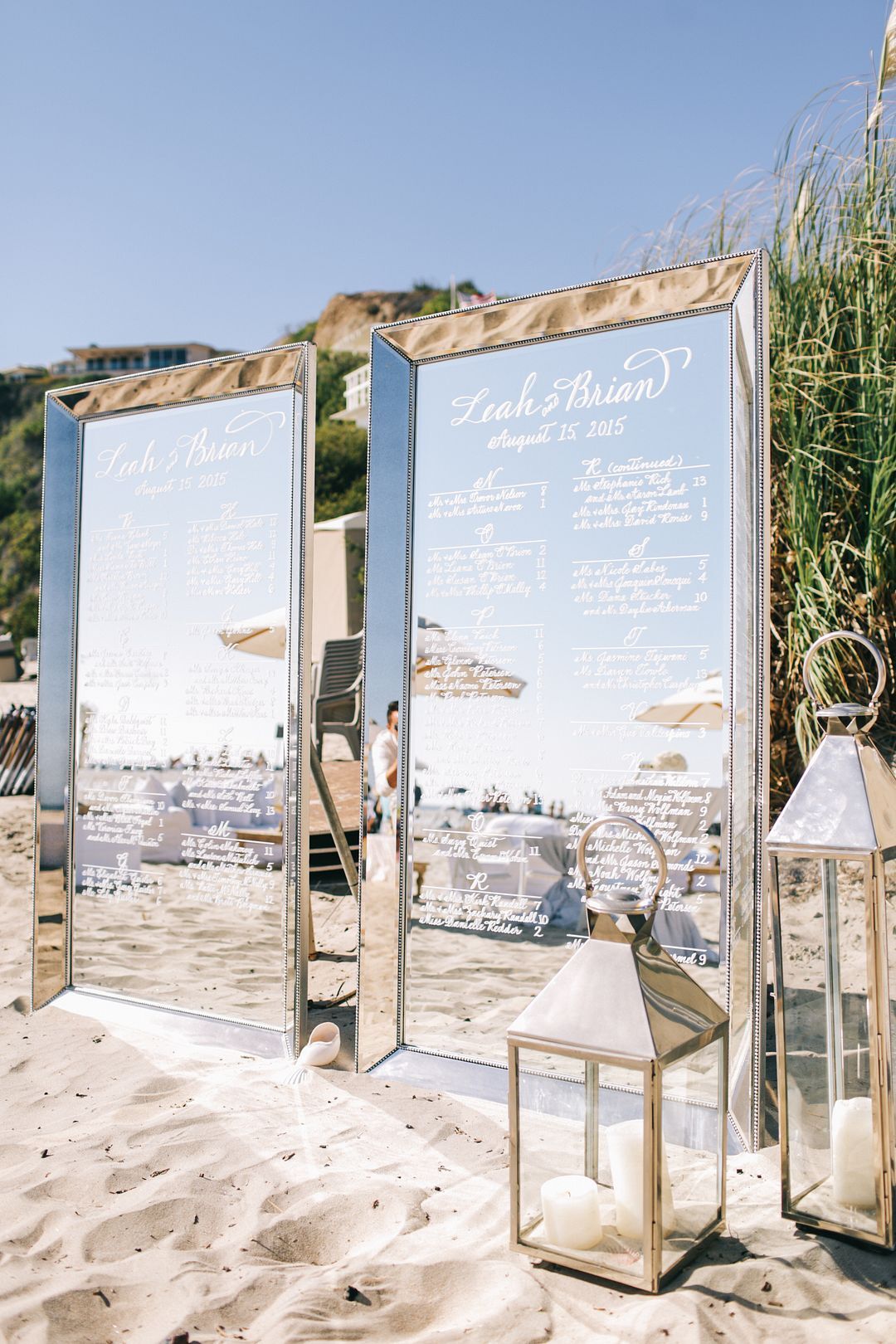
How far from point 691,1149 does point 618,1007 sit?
38 centimetres

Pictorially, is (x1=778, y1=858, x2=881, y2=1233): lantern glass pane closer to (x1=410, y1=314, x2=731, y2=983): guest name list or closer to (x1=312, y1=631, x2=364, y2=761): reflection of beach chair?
(x1=410, y1=314, x2=731, y2=983): guest name list

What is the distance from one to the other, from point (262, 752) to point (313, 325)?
56422mm

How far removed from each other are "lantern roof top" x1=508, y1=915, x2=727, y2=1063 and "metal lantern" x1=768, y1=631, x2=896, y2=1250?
25 centimetres

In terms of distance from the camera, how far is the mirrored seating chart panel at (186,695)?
330 centimetres

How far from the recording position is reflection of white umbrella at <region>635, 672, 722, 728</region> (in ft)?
8.59

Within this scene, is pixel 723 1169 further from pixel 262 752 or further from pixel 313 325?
pixel 313 325

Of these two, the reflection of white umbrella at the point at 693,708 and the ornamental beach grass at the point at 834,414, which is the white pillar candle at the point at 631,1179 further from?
the ornamental beach grass at the point at 834,414

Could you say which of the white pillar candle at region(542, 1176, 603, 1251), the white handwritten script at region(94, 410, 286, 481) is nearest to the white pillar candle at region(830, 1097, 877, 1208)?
the white pillar candle at region(542, 1176, 603, 1251)

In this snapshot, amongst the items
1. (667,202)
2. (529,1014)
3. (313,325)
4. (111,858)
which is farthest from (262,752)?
(313,325)

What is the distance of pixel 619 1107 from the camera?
187 centimetres

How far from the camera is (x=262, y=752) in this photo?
332 centimetres

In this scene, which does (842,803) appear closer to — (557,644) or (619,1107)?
(619,1107)

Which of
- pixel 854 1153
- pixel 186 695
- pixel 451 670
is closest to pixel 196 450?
pixel 186 695

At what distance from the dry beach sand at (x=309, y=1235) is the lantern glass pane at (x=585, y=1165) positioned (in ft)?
0.25
